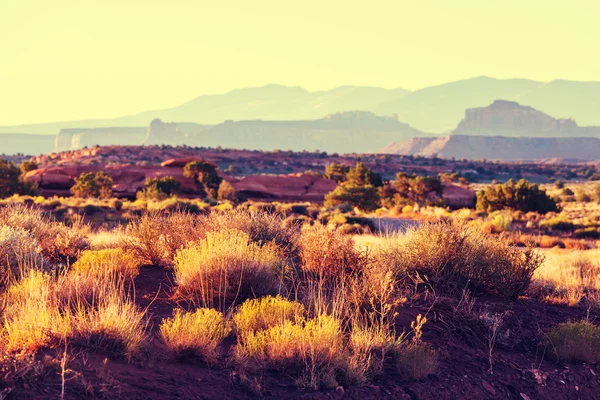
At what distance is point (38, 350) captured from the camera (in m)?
5.90

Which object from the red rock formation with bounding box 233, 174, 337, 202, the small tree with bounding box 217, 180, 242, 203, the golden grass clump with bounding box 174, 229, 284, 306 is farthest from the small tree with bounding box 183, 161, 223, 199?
the golden grass clump with bounding box 174, 229, 284, 306

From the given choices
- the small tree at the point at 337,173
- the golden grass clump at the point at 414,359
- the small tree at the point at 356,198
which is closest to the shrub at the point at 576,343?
the golden grass clump at the point at 414,359

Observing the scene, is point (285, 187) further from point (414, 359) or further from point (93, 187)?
point (414, 359)

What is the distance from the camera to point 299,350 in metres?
6.51

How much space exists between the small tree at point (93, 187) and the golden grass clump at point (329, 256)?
132 ft

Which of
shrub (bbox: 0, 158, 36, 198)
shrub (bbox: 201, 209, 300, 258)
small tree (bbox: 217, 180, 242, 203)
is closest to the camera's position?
shrub (bbox: 201, 209, 300, 258)

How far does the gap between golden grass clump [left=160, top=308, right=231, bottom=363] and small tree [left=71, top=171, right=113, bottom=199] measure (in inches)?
1697

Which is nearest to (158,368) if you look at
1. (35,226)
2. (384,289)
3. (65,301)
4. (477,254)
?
(65,301)

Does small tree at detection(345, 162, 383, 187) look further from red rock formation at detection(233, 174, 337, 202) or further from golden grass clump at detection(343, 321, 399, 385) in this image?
golden grass clump at detection(343, 321, 399, 385)

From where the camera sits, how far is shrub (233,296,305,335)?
23.2ft

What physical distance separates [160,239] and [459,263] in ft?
15.1

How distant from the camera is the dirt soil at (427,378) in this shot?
5539 millimetres

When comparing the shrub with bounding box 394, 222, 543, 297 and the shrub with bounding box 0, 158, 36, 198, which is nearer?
the shrub with bounding box 394, 222, 543, 297

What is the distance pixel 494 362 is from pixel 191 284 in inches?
142
